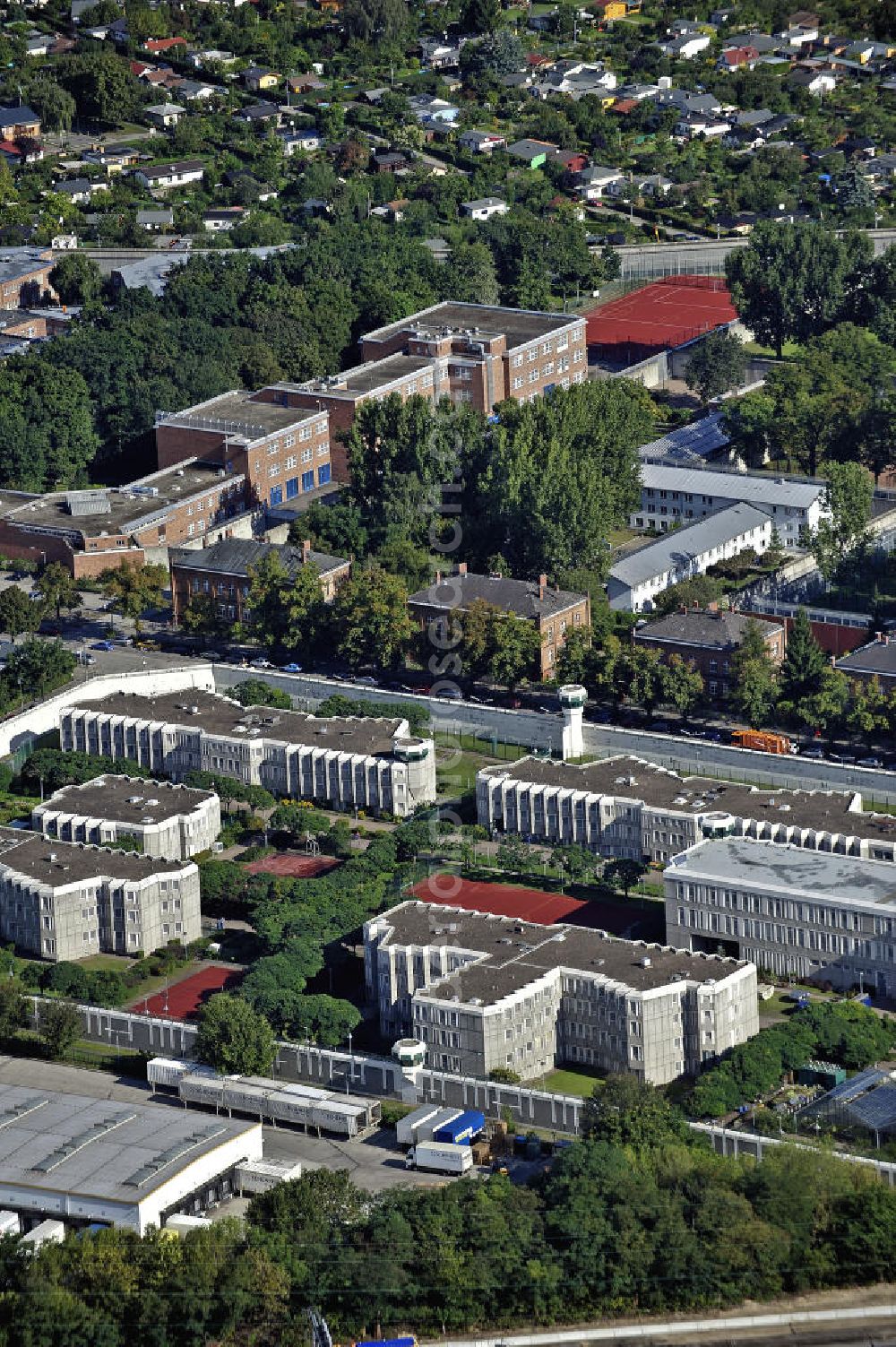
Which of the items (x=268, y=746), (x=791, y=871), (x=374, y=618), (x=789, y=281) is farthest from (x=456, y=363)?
(x=791, y=871)

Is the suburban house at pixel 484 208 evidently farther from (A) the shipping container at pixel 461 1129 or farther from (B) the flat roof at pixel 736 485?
(A) the shipping container at pixel 461 1129

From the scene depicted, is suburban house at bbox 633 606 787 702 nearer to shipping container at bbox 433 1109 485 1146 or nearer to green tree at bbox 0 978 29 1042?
shipping container at bbox 433 1109 485 1146

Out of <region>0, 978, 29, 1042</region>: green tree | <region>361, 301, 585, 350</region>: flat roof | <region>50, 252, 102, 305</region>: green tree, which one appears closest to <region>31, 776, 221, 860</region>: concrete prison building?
<region>0, 978, 29, 1042</region>: green tree

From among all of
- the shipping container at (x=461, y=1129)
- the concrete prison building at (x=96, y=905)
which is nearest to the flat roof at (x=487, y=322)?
the concrete prison building at (x=96, y=905)

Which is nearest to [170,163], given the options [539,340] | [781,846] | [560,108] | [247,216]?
[247,216]

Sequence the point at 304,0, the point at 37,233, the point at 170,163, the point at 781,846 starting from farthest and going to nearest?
the point at 304,0 < the point at 170,163 < the point at 37,233 < the point at 781,846

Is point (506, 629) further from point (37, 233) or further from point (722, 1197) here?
point (37, 233)

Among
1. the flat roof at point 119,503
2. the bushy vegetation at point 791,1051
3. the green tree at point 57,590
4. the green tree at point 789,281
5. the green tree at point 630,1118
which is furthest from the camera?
the green tree at point 789,281
